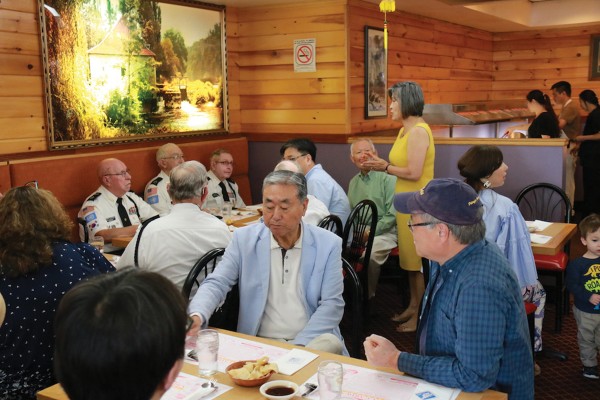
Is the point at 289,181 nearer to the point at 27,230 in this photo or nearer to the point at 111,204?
the point at 27,230

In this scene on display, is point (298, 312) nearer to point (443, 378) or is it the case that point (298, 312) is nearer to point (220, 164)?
point (443, 378)

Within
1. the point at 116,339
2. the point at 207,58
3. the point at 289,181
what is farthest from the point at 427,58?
the point at 116,339

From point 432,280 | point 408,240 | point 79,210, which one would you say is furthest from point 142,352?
point 79,210

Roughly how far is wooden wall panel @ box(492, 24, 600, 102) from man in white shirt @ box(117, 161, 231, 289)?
26.7 ft

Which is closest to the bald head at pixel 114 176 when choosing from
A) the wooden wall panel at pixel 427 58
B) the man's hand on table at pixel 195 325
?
the wooden wall panel at pixel 427 58

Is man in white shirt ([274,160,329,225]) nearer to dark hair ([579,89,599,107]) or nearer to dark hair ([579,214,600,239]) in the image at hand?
dark hair ([579,214,600,239])

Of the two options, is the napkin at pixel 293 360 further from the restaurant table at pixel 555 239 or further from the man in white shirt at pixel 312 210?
the restaurant table at pixel 555 239

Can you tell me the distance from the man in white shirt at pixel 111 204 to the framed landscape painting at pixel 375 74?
2570mm

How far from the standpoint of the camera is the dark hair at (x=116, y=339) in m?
1.05

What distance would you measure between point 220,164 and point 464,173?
108 inches

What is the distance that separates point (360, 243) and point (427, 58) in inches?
157

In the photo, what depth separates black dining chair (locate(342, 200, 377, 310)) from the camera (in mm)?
4336

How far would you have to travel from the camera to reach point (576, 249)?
→ 681cm

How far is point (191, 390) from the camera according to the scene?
1848 mm
